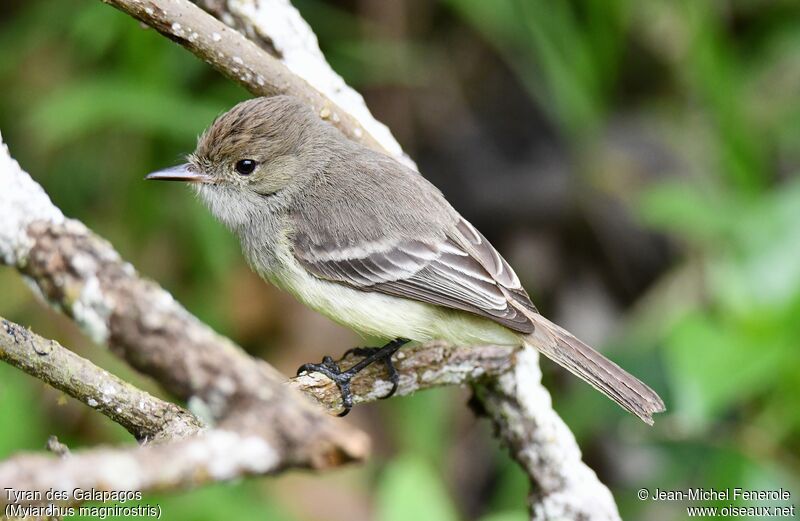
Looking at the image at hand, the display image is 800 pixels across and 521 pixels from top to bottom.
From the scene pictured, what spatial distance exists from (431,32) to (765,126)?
228cm

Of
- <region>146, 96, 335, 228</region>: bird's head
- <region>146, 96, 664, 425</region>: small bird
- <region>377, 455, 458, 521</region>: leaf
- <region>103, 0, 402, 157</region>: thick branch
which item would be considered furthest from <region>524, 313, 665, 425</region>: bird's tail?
<region>146, 96, 335, 228</region>: bird's head

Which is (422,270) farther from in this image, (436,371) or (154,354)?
(154,354)

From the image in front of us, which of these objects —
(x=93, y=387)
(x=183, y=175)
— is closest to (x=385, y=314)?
(x=183, y=175)

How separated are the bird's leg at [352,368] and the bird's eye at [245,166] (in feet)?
2.76

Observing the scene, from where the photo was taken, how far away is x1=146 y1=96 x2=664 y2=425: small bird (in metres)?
3.38

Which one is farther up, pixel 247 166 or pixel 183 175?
pixel 247 166

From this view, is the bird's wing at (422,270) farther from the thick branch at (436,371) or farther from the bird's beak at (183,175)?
the bird's beak at (183,175)

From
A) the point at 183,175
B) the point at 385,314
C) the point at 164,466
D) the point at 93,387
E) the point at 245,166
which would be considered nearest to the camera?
the point at 164,466

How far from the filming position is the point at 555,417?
313cm

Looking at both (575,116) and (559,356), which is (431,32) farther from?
(559,356)

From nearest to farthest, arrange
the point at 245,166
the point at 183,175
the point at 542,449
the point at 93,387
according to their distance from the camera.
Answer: the point at 93,387, the point at 542,449, the point at 183,175, the point at 245,166

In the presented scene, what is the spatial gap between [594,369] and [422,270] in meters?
0.69

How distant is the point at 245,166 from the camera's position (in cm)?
382

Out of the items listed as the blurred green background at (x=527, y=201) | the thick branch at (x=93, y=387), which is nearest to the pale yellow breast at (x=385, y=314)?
the blurred green background at (x=527, y=201)
